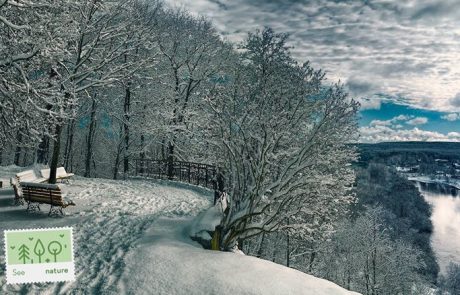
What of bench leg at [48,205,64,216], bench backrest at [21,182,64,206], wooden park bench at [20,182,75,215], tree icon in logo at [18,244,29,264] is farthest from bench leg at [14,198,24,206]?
tree icon in logo at [18,244,29,264]

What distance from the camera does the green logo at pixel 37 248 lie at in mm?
6918

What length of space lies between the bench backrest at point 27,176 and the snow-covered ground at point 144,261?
183 cm

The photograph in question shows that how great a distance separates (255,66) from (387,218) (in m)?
39.3

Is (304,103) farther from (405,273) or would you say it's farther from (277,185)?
(405,273)

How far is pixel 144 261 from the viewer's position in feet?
25.3

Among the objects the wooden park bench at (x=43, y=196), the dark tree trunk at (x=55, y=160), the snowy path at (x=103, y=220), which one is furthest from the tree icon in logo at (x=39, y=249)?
the dark tree trunk at (x=55, y=160)

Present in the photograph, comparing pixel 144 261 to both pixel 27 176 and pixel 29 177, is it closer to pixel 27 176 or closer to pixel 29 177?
pixel 27 176

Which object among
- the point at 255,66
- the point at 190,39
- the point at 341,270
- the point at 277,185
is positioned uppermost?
the point at 190,39

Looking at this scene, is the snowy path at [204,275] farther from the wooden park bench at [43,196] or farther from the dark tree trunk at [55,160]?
the dark tree trunk at [55,160]

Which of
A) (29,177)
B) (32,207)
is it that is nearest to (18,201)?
(32,207)

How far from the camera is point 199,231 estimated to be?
9.99 meters

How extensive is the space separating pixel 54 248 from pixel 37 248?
1.14 ft

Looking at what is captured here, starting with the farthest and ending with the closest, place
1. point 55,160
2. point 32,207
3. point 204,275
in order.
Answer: point 55,160, point 32,207, point 204,275

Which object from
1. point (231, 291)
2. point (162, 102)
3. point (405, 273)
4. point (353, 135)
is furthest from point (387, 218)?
point (231, 291)
